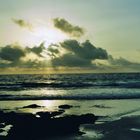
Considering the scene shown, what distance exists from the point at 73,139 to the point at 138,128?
5520 millimetres

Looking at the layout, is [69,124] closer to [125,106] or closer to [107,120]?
[107,120]

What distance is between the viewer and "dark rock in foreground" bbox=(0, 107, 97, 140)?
23.8 metres

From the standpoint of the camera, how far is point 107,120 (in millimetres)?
28719

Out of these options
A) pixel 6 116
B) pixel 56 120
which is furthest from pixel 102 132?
pixel 6 116

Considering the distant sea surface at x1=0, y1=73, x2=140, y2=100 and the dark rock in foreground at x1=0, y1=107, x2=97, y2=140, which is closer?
the dark rock in foreground at x1=0, y1=107, x2=97, y2=140

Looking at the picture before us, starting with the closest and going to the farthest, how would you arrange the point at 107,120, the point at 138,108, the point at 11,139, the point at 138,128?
the point at 11,139 → the point at 138,128 → the point at 107,120 → the point at 138,108

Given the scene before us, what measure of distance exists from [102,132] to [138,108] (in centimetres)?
1277

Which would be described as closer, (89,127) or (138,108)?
(89,127)

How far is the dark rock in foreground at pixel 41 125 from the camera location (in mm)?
23783

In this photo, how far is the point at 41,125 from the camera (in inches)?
1016

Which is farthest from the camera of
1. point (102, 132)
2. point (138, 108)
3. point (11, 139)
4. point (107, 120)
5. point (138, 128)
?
point (138, 108)

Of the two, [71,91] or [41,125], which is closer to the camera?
[41,125]

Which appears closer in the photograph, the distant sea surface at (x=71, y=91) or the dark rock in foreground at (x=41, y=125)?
the dark rock in foreground at (x=41, y=125)

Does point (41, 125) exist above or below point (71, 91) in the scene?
below
